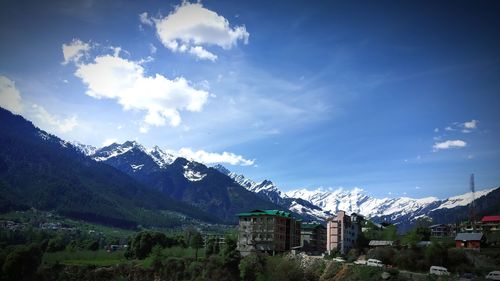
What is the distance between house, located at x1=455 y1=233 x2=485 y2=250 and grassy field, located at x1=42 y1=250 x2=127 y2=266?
267ft

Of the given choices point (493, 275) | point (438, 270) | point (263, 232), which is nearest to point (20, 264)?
point (263, 232)

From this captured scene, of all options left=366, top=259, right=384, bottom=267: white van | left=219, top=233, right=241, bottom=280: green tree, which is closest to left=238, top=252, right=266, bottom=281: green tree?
left=219, top=233, right=241, bottom=280: green tree

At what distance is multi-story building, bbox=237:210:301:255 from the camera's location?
365 ft

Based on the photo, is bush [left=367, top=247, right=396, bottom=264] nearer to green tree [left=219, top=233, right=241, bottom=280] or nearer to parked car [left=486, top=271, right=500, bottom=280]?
parked car [left=486, top=271, right=500, bottom=280]

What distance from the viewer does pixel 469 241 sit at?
276 feet

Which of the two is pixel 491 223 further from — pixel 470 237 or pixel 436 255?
pixel 436 255

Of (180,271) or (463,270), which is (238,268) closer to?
(180,271)

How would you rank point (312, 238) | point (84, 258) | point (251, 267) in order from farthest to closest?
point (312, 238)
point (84, 258)
point (251, 267)

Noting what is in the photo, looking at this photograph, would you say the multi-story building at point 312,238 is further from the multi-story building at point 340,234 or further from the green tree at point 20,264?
the green tree at point 20,264

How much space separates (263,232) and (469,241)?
160 feet

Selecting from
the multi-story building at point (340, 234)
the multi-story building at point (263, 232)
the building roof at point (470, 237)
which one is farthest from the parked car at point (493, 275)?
the multi-story building at point (263, 232)

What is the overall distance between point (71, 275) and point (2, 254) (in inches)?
644

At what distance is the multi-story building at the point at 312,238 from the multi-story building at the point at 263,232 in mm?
14207

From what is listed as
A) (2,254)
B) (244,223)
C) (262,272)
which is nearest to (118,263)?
(2,254)
